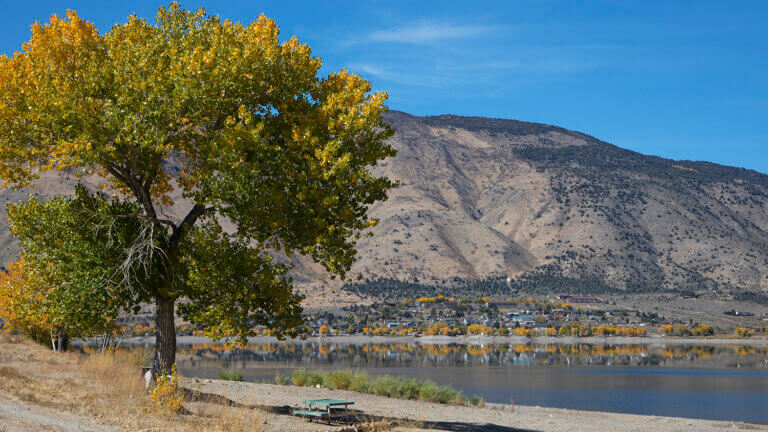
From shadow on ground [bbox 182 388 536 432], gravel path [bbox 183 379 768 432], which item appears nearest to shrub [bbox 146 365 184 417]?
shadow on ground [bbox 182 388 536 432]

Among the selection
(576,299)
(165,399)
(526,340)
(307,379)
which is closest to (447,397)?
(307,379)

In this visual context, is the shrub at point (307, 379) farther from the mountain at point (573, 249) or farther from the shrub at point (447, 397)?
the mountain at point (573, 249)

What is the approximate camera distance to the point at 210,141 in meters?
14.6

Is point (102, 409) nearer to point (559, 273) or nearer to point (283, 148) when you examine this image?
point (283, 148)

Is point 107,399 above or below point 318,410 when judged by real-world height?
above

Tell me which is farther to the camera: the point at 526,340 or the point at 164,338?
the point at 526,340

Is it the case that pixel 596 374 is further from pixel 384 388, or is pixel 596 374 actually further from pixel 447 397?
pixel 384 388

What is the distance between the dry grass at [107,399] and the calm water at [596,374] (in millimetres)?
14161

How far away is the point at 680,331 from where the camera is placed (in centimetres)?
11738

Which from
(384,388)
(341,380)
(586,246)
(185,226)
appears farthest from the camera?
(586,246)

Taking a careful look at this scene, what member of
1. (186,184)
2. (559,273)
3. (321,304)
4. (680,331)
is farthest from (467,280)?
→ (186,184)

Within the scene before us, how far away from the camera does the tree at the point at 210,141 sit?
14078 mm

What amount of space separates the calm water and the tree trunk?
20383mm

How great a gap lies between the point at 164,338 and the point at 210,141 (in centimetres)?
457
